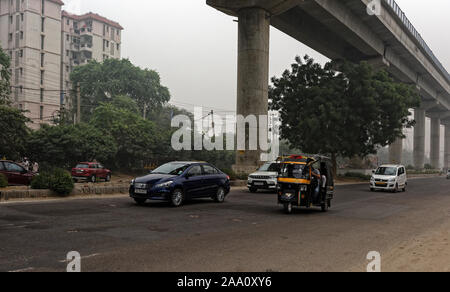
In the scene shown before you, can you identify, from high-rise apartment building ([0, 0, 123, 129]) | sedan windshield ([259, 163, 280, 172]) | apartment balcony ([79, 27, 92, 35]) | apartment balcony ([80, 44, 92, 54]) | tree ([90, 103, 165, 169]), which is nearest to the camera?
sedan windshield ([259, 163, 280, 172])

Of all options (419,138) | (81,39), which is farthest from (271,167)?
(81,39)

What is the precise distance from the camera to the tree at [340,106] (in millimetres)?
36375

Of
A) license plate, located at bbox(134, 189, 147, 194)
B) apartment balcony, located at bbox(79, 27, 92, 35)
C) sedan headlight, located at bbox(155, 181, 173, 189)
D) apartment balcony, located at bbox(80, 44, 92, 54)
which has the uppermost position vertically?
apartment balcony, located at bbox(79, 27, 92, 35)

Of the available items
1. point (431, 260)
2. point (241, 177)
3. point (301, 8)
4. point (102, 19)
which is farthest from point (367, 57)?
point (102, 19)

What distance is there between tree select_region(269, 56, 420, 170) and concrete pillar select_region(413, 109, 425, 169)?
1817 inches

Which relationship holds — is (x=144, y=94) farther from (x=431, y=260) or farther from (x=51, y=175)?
(x=431, y=260)

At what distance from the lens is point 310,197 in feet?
44.8

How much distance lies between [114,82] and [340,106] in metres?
52.8

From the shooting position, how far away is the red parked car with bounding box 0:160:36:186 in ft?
62.6

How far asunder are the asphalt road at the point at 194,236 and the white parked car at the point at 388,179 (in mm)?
11272

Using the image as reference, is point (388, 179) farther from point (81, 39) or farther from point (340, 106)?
point (81, 39)

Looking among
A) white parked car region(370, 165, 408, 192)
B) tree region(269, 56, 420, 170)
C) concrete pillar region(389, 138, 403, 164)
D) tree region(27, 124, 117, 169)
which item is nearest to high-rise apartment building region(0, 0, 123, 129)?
tree region(27, 124, 117, 169)

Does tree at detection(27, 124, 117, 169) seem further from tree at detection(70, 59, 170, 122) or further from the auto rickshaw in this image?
tree at detection(70, 59, 170, 122)

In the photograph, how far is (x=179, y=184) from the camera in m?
14.2
